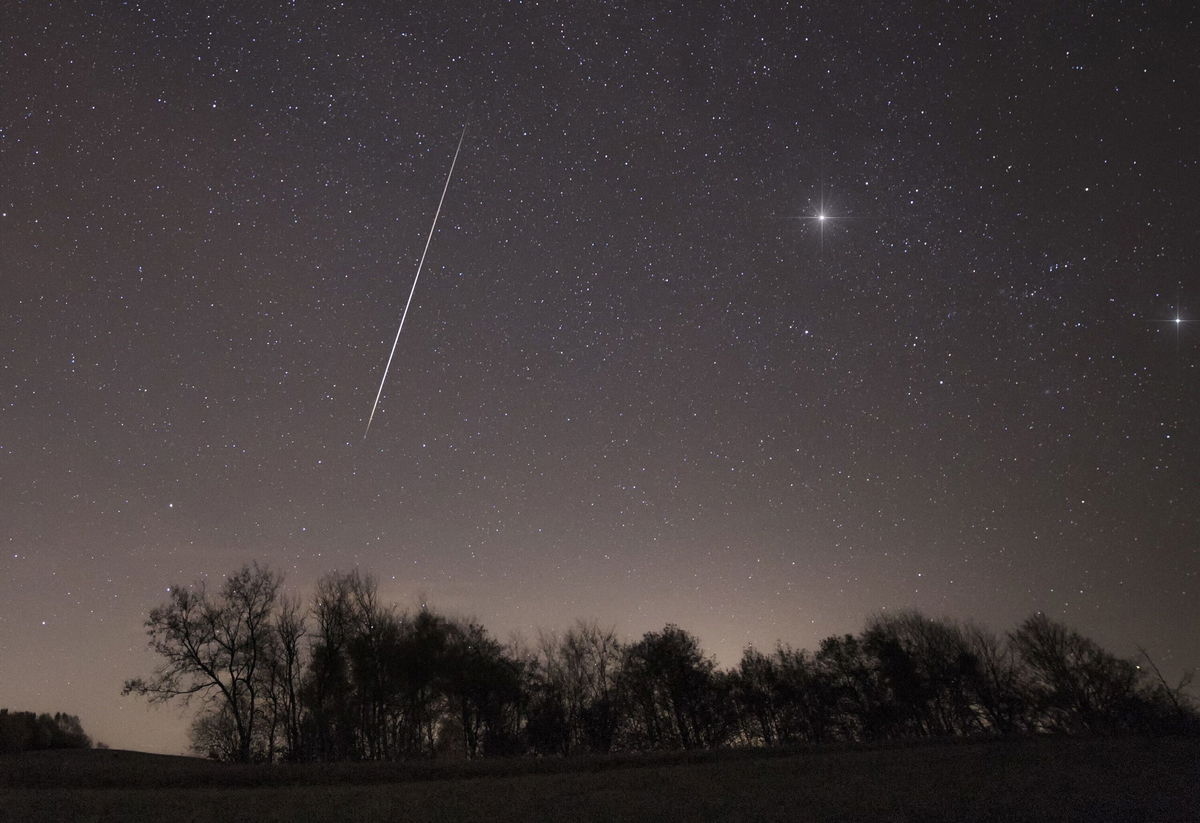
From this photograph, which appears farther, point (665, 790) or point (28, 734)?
point (28, 734)

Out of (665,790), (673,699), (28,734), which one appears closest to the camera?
(665,790)

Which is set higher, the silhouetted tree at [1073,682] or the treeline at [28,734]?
the treeline at [28,734]

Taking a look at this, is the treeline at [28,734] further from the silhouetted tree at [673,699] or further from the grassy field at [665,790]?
the silhouetted tree at [673,699]

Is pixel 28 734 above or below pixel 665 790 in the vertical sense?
above

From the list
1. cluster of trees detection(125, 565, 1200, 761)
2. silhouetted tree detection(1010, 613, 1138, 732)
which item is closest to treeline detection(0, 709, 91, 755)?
cluster of trees detection(125, 565, 1200, 761)

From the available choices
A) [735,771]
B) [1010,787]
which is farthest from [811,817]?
[735,771]

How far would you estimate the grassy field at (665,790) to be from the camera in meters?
17.5

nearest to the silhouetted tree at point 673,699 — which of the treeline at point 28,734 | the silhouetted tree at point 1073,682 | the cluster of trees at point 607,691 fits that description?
the cluster of trees at point 607,691

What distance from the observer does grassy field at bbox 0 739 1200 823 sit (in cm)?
1748

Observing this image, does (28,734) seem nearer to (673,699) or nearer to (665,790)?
(673,699)

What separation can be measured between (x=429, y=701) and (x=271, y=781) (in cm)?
3256

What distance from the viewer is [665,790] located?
A: 21.4 m

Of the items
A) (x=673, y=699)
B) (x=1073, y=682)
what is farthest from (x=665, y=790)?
(x=1073, y=682)

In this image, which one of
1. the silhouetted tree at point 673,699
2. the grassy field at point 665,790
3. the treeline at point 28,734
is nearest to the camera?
the grassy field at point 665,790
